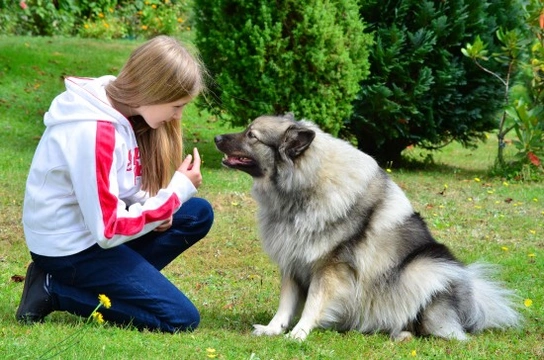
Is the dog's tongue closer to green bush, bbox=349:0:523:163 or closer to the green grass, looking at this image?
the green grass

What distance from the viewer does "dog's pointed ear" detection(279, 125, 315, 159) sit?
4613 millimetres

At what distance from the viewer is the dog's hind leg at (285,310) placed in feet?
15.5

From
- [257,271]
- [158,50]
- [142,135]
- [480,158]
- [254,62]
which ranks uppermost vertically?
[158,50]

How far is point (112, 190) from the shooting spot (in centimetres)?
408

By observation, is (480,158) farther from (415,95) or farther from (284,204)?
(284,204)

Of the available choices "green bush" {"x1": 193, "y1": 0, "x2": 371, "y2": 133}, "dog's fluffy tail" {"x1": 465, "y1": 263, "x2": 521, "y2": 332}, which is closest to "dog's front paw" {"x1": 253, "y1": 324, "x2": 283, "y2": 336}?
"dog's fluffy tail" {"x1": 465, "y1": 263, "x2": 521, "y2": 332}

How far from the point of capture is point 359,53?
1016cm

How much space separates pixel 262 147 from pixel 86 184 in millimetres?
1090

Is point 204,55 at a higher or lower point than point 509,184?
higher

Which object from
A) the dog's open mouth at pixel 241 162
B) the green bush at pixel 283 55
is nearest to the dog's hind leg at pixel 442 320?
the dog's open mouth at pixel 241 162

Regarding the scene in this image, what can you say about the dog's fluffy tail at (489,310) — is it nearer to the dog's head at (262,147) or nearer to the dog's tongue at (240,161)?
the dog's head at (262,147)

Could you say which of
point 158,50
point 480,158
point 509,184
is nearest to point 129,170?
point 158,50

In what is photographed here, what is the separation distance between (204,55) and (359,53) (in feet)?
6.01

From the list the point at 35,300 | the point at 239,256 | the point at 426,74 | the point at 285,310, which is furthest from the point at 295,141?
the point at 426,74
